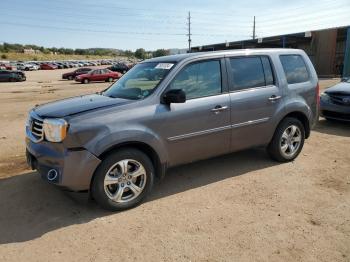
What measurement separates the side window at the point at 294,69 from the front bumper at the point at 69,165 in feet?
11.7

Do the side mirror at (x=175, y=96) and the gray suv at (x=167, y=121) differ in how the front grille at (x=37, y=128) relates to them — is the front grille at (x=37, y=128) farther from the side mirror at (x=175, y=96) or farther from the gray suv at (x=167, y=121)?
the side mirror at (x=175, y=96)

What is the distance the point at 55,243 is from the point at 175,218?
4.35ft

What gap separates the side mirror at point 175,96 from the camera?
14.4ft

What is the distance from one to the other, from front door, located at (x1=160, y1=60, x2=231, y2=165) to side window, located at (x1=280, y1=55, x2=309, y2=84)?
4.67ft

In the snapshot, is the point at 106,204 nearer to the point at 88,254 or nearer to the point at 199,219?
the point at 88,254

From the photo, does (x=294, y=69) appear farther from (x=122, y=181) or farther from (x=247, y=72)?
(x=122, y=181)

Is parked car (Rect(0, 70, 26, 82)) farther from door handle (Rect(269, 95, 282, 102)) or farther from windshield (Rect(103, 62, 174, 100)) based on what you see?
door handle (Rect(269, 95, 282, 102))

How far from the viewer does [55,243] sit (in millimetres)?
3594

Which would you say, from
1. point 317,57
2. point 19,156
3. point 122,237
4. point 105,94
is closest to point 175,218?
point 122,237

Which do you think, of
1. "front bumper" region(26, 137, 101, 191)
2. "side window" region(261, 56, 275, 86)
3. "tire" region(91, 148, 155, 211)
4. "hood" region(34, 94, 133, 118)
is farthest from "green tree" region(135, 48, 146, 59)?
"front bumper" region(26, 137, 101, 191)

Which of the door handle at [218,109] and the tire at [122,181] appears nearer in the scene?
the tire at [122,181]

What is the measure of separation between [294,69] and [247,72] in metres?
1.13

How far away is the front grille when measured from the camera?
423 centimetres

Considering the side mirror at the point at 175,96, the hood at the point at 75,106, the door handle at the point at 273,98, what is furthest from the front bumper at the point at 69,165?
the door handle at the point at 273,98
